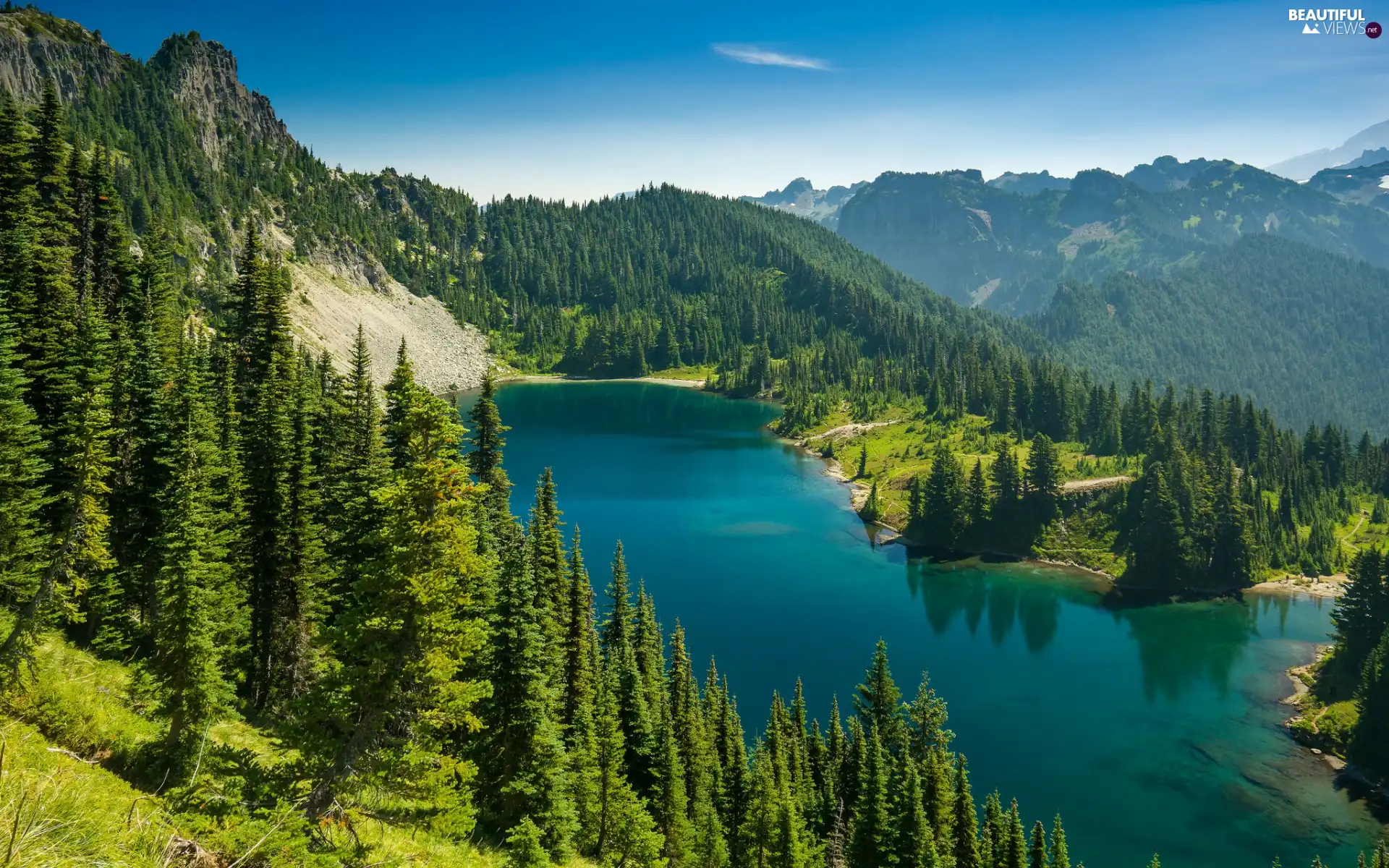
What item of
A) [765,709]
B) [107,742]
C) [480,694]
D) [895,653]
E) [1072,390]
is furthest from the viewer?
[1072,390]

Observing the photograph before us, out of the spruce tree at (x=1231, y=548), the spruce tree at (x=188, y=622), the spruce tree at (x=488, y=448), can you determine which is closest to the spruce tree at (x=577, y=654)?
the spruce tree at (x=488, y=448)

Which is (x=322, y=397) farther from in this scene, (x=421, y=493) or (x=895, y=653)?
(x=895, y=653)

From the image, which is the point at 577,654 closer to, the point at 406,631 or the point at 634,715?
the point at 634,715

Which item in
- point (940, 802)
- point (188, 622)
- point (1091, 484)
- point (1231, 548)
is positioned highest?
point (188, 622)

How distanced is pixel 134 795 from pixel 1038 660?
94687 millimetres

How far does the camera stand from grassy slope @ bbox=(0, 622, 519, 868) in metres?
9.13

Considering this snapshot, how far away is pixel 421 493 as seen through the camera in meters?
22.7

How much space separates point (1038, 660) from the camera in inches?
3748

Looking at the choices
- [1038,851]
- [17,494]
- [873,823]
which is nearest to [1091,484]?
[1038,851]

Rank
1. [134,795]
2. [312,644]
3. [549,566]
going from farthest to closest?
1. [549,566]
2. [312,644]
3. [134,795]

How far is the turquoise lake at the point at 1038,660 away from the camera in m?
66.9

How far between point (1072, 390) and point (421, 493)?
19785 centimetres

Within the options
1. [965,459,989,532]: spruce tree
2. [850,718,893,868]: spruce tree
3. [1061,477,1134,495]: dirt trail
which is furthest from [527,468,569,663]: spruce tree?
[1061,477,1134,495]: dirt trail

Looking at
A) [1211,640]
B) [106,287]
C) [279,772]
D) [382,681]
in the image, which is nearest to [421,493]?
[382,681]
